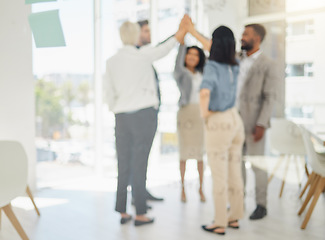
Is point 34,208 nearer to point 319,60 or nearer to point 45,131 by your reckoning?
point 45,131

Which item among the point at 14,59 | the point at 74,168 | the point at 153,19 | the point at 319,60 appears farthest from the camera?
the point at 153,19

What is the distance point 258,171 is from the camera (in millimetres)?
2959

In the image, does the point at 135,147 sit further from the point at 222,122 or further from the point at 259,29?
the point at 259,29

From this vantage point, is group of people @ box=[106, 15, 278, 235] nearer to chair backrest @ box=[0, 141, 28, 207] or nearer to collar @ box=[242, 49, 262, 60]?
collar @ box=[242, 49, 262, 60]

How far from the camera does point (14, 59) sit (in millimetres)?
3240

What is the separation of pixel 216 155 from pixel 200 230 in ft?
→ 1.86

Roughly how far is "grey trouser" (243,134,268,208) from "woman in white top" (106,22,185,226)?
2.60 feet

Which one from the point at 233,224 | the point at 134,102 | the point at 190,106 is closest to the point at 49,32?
the point at 134,102

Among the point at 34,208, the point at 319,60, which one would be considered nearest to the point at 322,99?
the point at 319,60

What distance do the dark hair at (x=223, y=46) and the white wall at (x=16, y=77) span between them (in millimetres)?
1898

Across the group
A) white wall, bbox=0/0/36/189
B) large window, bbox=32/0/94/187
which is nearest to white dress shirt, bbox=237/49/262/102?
large window, bbox=32/0/94/187

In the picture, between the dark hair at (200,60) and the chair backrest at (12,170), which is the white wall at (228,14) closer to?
the dark hair at (200,60)

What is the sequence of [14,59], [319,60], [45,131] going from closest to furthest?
[319,60] < [14,59] < [45,131]

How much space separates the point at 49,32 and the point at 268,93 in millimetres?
1689
